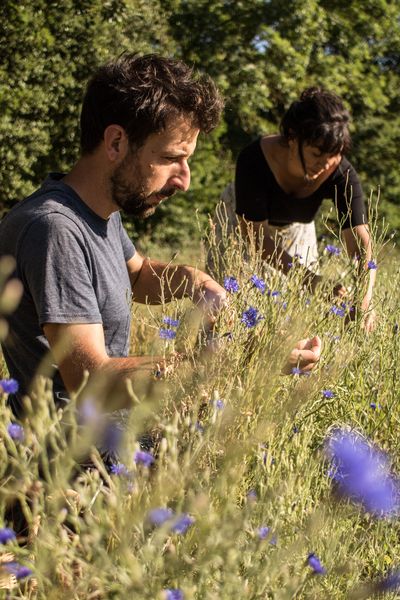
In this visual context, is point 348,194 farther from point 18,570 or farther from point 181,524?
point 18,570

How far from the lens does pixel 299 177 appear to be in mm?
3459

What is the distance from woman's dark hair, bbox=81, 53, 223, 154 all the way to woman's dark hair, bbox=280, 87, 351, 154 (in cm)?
94

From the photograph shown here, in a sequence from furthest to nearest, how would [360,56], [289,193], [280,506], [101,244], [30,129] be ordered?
[360,56], [30,129], [289,193], [101,244], [280,506]

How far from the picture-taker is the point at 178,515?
3.64 ft

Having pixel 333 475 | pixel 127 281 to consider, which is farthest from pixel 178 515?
pixel 127 281

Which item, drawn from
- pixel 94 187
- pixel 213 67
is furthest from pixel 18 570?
pixel 213 67

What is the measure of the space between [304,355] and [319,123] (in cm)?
150

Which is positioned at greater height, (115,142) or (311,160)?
(115,142)

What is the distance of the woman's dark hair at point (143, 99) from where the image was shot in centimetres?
218

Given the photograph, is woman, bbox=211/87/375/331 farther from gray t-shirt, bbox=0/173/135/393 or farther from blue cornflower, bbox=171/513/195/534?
blue cornflower, bbox=171/513/195/534

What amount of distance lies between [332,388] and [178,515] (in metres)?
1.37

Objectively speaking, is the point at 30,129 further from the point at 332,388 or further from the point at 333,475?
the point at 333,475

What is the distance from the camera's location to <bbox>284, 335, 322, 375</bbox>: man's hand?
1.97m

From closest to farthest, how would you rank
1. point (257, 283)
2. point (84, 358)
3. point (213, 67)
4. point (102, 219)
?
point (84, 358) → point (257, 283) → point (102, 219) → point (213, 67)
